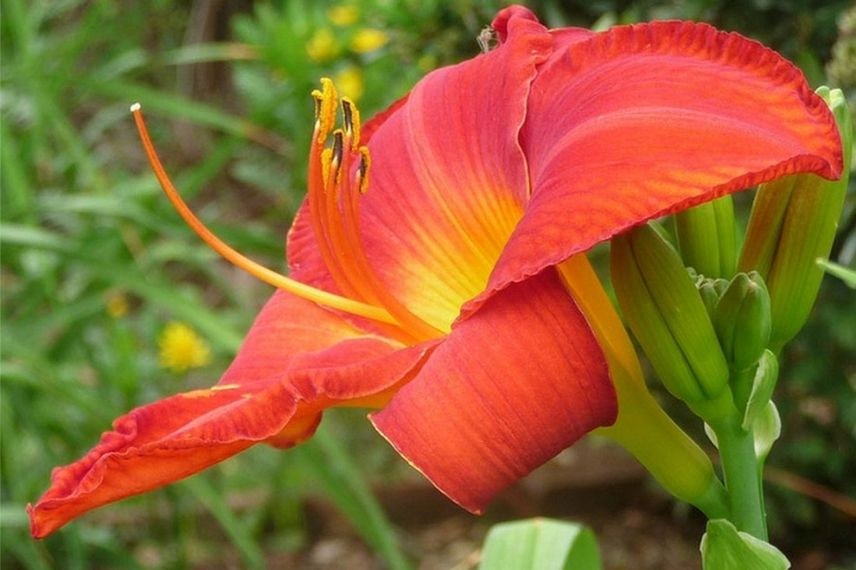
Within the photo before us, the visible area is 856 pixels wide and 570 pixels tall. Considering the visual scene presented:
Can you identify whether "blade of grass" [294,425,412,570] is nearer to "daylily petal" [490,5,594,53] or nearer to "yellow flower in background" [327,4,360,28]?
"yellow flower in background" [327,4,360,28]

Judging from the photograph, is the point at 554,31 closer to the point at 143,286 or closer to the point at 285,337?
the point at 285,337

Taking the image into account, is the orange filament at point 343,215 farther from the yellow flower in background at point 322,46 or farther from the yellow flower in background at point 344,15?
the yellow flower in background at point 322,46

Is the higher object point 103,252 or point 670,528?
point 103,252

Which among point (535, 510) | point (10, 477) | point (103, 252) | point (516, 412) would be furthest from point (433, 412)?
point (535, 510)

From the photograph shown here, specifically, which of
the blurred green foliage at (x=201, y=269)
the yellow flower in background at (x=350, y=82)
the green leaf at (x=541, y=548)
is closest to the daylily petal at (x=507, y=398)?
the green leaf at (x=541, y=548)

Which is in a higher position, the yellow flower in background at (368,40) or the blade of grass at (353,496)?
the yellow flower in background at (368,40)

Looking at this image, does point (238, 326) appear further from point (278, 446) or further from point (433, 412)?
point (433, 412)

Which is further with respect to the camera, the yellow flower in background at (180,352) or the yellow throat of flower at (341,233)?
Answer: the yellow flower in background at (180,352)
